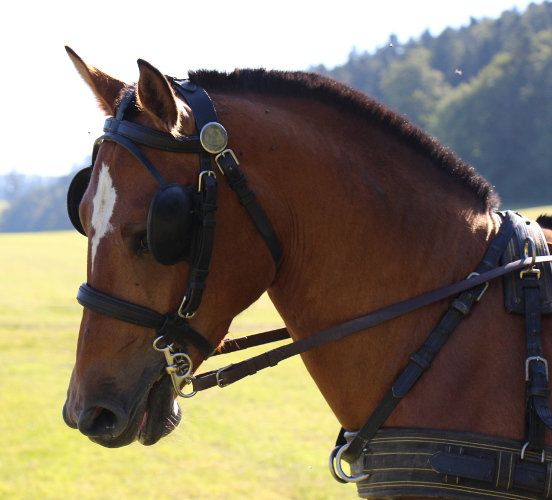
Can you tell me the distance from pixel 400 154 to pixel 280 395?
988 cm

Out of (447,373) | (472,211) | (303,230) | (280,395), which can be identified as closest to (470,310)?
(447,373)

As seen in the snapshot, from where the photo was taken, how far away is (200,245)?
2180 millimetres

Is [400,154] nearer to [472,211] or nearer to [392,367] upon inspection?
[472,211]

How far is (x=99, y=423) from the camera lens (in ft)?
7.14

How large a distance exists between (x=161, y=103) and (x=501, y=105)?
64.0m

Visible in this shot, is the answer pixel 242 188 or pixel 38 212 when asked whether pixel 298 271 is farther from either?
pixel 38 212

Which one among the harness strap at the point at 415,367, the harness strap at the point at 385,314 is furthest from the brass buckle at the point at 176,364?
the harness strap at the point at 415,367

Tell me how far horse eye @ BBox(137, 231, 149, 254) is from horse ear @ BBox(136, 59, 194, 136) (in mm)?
412

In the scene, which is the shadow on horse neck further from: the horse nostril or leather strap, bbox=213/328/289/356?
the horse nostril

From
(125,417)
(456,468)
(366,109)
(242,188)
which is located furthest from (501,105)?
(125,417)

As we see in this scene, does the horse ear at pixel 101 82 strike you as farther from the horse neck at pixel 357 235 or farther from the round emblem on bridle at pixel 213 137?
the horse neck at pixel 357 235

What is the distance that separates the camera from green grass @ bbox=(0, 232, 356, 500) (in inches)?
280

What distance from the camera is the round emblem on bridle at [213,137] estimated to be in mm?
2215

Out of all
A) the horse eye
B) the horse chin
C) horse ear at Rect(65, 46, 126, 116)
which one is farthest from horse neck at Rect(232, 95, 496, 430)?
horse ear at Rect(65, 46, 126, 116)
